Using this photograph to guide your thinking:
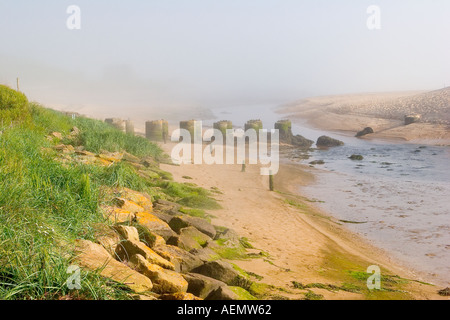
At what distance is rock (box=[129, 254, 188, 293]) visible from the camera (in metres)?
4.62

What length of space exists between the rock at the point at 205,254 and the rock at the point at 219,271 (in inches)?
13.1

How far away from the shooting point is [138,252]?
521cm

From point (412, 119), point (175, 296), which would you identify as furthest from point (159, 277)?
point (412, 119)

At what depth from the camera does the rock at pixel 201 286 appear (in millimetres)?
4918

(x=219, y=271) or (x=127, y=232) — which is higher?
(x=127, y=232)

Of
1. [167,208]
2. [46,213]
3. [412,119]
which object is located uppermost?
[412,119]

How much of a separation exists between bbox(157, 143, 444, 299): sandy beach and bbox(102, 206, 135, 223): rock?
2026 mm

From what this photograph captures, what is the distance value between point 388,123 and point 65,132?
3403cm

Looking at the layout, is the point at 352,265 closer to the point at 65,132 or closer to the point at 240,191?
Answer: the point at 240,191

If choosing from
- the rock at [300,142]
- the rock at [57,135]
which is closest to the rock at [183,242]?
the rock at [57,135]

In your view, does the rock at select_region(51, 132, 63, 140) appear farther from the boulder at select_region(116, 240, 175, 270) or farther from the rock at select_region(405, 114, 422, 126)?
the rock at select_region(405, 114, 422, 126)

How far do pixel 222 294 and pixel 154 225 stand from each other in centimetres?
231

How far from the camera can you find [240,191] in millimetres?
14227

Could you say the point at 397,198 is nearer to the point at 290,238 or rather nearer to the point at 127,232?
the point at 290,238
